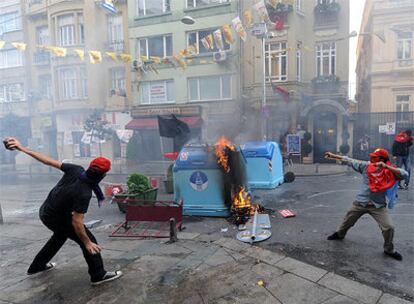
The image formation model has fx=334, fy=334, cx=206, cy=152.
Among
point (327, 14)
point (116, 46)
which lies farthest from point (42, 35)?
point (327, 14)

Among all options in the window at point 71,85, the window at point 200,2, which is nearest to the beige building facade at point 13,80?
the window at point 71,85

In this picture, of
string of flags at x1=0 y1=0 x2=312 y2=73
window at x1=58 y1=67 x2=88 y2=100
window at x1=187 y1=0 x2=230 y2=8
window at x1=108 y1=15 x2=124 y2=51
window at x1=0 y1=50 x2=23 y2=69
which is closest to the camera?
string of flags at x1=0 y1=0 x2=312 y2=73

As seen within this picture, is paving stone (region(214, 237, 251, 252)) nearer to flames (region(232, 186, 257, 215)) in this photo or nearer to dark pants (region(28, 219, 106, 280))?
flames (region(232, 186, 257, 215))

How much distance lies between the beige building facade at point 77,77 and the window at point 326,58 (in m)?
10.7

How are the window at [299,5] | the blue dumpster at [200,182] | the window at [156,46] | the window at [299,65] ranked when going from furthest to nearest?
the window at [156,46], the window at [299,65], the window at [299,5], the blue dumpster at [200,182]

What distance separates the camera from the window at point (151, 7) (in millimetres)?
18734

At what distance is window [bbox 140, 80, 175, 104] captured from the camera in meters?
19.1

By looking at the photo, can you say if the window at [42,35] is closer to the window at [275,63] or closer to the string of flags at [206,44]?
the string of flags at [206,44]

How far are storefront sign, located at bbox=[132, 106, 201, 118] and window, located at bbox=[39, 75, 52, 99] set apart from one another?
19.9ft

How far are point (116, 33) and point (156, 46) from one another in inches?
106

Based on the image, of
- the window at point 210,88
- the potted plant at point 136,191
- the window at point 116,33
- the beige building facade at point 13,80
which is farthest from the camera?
the beige building facade at point 13,80

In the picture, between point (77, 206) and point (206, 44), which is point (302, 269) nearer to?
point (77, 206)

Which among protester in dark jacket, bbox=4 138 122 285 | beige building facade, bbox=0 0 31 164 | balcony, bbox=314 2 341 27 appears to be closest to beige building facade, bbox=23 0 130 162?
beige building facade, bbox=0 0 31 164

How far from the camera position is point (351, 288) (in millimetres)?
3404
